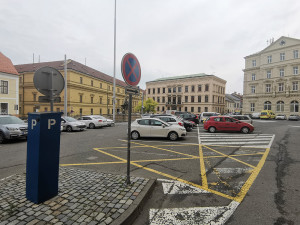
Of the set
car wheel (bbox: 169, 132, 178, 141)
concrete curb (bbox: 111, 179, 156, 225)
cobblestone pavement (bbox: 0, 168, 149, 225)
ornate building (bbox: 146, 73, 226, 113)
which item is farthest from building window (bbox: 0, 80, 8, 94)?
ornate building (bbox: 146, 73, 226, 113)

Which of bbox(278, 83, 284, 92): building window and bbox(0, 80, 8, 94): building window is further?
bbox(278, 83, 284, 92): building window

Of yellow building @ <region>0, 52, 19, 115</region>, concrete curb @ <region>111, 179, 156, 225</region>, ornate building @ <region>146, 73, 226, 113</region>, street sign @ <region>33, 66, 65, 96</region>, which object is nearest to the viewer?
concrete curb @ <region>111, 179, 156, 225</region>

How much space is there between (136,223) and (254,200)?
2609 mm

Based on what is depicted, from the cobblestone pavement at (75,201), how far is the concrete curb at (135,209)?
0.28 ft

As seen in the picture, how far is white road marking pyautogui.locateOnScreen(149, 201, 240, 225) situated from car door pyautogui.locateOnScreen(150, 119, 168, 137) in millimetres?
7587

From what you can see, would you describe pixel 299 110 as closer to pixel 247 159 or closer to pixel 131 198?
pixel 247 159

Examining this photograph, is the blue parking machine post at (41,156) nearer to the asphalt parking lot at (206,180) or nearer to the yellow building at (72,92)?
the asphalt parking lot at (206,180)

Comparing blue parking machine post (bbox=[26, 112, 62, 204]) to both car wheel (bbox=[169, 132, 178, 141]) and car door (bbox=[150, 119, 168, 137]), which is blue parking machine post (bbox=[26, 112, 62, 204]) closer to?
car door (bbox=[150, 119, 168, 137])

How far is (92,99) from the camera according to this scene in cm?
4703

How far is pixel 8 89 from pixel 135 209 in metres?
32.1

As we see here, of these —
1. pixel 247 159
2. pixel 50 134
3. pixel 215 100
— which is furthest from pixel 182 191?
pixel 215 100

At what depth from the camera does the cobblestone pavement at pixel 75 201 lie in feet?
9.21

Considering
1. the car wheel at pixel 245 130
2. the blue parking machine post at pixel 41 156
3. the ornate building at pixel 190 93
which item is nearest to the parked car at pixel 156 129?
the car wheel at pixel 245 130

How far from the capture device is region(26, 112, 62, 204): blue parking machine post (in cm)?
316
